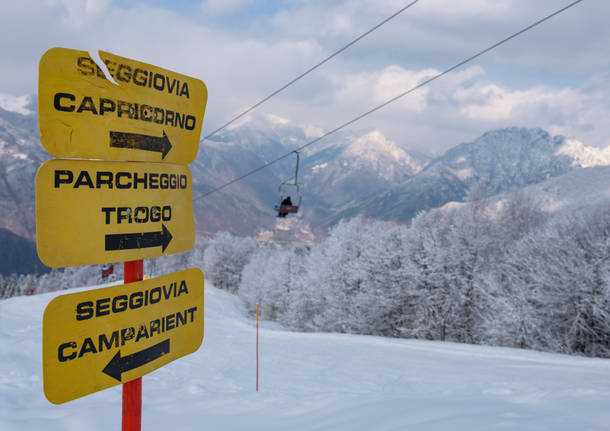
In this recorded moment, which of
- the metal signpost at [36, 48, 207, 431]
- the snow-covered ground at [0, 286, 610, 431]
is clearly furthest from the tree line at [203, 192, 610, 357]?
→ the metal signpost at [36, 48, 207, 431]

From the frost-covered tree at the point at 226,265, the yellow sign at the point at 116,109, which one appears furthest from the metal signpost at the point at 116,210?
the frost-covered tree at the point at 226,265

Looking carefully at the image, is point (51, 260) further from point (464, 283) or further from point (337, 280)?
point (337, 280)

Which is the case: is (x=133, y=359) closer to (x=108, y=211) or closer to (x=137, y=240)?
(x=137, y=240)

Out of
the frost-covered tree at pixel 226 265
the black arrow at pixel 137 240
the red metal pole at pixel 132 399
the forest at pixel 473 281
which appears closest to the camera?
the black arrow at pixel 137 240

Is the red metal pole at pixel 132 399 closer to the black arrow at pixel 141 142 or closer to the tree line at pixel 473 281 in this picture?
the black arrow at pixel 141 142

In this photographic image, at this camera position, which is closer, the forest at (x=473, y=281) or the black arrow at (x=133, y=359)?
the black arrow at (x=133, y=359)

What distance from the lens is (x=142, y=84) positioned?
2.07 m

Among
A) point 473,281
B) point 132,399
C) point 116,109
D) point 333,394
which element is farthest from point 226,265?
point 116,109

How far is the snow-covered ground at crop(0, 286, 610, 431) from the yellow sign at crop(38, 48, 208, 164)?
135 inches

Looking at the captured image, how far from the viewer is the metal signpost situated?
Answer: 5.69 ft

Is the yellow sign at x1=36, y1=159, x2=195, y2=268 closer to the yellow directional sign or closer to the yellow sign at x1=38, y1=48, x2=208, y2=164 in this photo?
the yellow sign at x1=38, y1=48, x2=208, y2=164

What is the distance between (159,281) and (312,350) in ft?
34.1

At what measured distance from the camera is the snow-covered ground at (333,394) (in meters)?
3.96

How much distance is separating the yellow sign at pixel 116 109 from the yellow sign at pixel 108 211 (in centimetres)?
9
